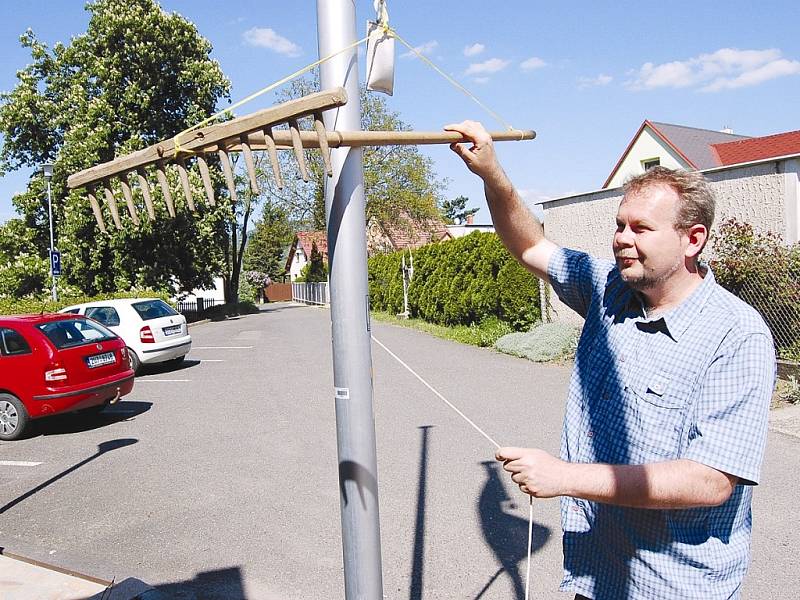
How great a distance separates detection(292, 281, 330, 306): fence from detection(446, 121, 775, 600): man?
46.1 metres

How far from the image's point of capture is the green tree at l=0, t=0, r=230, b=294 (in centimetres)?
2605

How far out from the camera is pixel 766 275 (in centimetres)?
963

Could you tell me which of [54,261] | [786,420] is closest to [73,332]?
[786,420]

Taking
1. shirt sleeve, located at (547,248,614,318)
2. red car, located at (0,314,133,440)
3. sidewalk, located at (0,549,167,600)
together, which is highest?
shirt sleeve, located at (547,248,614,318)

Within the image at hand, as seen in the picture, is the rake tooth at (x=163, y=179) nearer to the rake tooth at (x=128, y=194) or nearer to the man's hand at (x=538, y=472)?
the rake tooth at (x=128, y=194)

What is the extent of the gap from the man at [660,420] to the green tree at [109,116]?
2457 centimetres

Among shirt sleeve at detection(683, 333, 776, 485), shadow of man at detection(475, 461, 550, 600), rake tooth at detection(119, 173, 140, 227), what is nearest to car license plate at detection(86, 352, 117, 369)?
shadow of man at detection(475, 461, 550, 600)

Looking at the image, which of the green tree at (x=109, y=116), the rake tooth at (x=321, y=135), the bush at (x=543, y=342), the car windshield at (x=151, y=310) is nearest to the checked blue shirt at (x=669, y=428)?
the rake tooth at (x=321, y=135)

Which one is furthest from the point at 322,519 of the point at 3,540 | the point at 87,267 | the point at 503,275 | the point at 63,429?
the point at 87,267

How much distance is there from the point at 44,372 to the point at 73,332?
79 centimetres

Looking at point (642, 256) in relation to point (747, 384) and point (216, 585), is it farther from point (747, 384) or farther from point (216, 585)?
point (216, 585)

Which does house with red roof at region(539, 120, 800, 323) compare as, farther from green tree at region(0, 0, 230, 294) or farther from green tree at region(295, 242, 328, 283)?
green tree at region(295, 242, 328, 283)

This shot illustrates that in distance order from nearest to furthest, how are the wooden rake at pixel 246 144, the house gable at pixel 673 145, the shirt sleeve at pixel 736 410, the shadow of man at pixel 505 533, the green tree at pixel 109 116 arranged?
the shirt sleeve at pixel 736 410, the wooden rake at pixel 246 144, the shadow of man at pixel 505 533, the green tree at pixel 109 116, the house gable at pixel 673 145

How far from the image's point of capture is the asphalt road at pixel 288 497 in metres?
4.34
